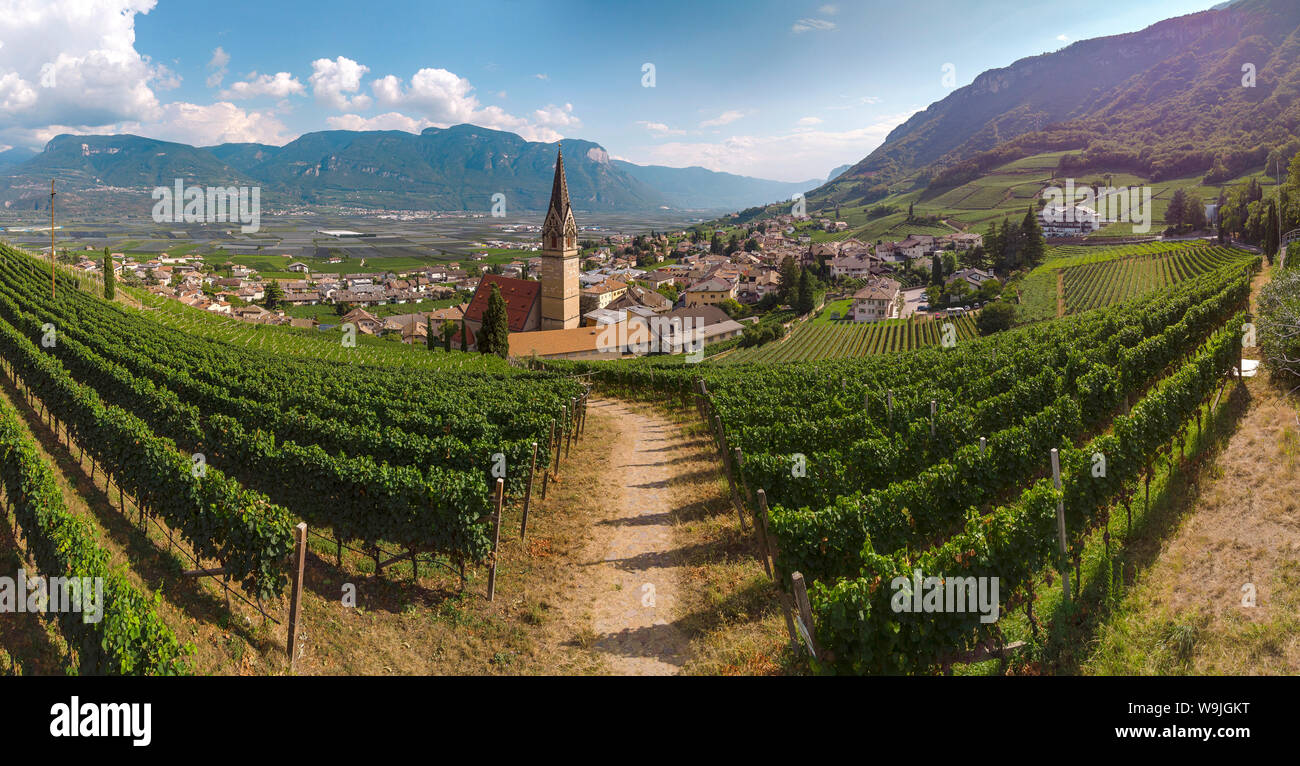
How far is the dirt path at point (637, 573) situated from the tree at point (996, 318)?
197 feet

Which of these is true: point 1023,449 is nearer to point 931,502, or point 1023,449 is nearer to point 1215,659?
point 931,502

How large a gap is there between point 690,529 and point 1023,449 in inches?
299

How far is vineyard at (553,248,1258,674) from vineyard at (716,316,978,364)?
46.9 metres

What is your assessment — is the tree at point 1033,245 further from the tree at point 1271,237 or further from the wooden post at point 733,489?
the wooden post at point 733,489

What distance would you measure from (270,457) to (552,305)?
55.5 m

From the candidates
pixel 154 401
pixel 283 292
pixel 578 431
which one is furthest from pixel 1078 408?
pixel 283 292

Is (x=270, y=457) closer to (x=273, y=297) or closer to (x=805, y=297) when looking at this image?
(x=805, y=297)

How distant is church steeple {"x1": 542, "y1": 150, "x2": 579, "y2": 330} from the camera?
60000 mm

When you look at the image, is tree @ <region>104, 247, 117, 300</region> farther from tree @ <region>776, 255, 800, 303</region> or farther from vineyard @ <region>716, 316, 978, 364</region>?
tree @ <region>776, 255, 800, 303</region>

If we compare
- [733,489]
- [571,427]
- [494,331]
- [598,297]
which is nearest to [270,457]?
[733,489]

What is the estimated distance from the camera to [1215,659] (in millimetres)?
7781

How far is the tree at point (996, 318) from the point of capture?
66062 mm

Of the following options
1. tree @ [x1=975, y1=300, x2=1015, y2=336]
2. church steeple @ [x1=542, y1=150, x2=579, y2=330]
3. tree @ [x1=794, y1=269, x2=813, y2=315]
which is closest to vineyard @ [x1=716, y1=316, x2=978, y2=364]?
tree @ [x1=975, y1=300, x2=1015, y2=336]

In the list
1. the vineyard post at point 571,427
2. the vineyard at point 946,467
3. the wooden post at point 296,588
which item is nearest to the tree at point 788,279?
the vineyard at point 946,467
